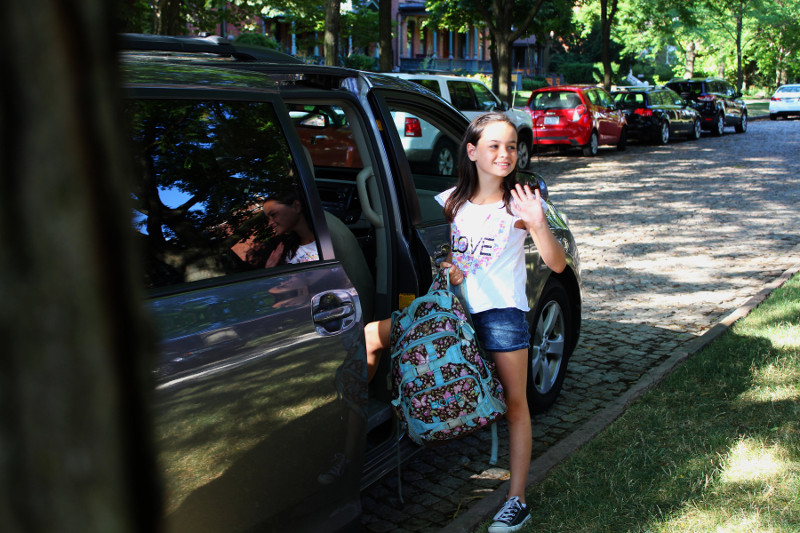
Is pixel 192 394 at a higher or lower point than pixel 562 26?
lower

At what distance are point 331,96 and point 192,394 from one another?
5.01 feet

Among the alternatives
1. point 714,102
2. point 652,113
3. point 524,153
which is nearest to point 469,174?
point 524,153

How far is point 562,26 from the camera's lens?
2617cm

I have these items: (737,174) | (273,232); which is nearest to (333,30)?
(737,174)

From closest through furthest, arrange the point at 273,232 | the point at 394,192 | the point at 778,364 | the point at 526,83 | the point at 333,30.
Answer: the point at 273,232
the point at 394,192
the point at 778,364
the point at 333,30
the point at 526,83

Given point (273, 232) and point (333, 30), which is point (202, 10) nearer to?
point (333, 30)

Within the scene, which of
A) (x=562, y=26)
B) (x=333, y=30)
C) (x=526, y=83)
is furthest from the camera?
(x=526, y=83)

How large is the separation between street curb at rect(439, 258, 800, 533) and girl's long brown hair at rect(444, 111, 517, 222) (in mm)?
1302

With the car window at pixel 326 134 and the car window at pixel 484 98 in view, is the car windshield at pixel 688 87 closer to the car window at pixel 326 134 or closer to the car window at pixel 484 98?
the car window at pixel 484 98

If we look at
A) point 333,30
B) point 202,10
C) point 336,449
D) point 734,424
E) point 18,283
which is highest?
point 202,10

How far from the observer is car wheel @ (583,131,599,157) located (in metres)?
20.0

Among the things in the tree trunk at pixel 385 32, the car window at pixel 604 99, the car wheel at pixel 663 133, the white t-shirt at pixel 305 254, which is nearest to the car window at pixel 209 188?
the white t-shirt at pixel 305 254

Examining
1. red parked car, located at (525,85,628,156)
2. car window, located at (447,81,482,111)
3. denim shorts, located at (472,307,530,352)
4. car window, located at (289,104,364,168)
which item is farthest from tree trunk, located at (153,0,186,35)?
denim shorts, located at (472,307,530,352)

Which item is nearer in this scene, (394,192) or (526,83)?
(394,192)
